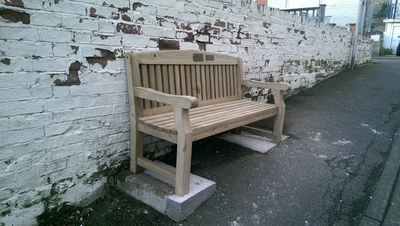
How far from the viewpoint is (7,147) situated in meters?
1.75

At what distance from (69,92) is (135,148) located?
2.32 feet

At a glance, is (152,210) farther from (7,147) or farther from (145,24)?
(145,24)

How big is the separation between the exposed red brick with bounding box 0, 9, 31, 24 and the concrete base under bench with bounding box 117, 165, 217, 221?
4.61ft

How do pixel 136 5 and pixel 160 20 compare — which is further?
pixel 160 20

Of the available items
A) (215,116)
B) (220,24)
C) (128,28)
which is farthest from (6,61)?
(220,24)

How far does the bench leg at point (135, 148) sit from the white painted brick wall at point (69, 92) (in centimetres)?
14

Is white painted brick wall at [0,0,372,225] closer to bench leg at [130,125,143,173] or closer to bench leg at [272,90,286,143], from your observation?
bench leg at [130,125,143,173]

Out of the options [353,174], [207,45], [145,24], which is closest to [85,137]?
[145,24]

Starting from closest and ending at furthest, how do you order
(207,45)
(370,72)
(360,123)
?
1. (207,45)
2. (360,123)
3. (370,72)

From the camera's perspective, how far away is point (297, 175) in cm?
257

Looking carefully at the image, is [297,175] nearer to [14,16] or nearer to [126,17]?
[126,17]

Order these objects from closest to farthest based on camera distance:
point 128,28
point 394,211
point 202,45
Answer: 1. point 394,211
2. point 128,28
3. point 202,45

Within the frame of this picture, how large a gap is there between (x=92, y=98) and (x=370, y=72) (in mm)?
8223

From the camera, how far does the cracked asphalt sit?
79.0 inches
